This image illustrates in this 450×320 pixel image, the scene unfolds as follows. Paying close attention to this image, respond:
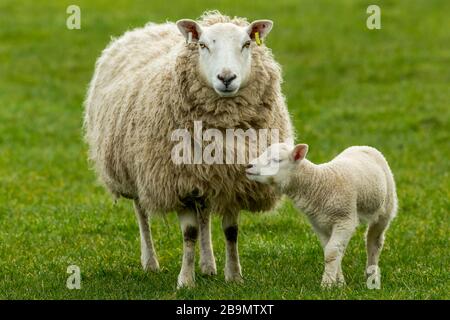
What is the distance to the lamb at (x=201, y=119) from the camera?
293 inches

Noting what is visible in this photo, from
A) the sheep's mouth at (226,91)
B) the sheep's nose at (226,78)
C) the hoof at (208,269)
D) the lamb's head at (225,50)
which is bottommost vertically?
the hoof at (208,269)

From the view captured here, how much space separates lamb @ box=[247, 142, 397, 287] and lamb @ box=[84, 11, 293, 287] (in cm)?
49

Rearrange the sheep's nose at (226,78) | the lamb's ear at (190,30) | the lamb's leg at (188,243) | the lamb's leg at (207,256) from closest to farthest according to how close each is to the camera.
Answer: the sheep's nose at (226,78) → the lamb's ear at (190,30) → the lamb's leg at (188,243) → the lamb's leg at (207,256)

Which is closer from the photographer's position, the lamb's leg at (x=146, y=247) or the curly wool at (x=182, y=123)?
the curly wool at (x=182, y=123)

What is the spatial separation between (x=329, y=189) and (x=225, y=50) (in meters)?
1.29

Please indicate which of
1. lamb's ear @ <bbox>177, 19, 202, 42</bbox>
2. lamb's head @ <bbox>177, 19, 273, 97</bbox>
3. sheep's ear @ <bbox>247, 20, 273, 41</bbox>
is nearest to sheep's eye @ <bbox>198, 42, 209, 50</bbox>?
lamb's head @ <bbox>177, 19, 273, 97</bbox>

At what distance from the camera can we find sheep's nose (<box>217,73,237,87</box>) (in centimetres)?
711

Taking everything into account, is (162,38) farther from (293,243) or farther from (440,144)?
(440,144)

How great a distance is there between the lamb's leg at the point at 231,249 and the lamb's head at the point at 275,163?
0.93m

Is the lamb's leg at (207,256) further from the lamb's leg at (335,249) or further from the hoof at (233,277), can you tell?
the lamb's leg at (335,249)

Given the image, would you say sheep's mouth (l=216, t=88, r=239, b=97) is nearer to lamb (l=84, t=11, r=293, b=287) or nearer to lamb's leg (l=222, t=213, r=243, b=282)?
lamb (l=84, t=11, r=293, b=287)

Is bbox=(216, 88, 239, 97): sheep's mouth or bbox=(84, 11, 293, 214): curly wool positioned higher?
bbox=(216, 88, 239, 97): sheep's mouth

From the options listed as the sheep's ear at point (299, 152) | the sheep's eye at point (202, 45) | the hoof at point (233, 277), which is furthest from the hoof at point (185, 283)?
the sheep's eye at point (202, 45)

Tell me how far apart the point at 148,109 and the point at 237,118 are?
88cm
